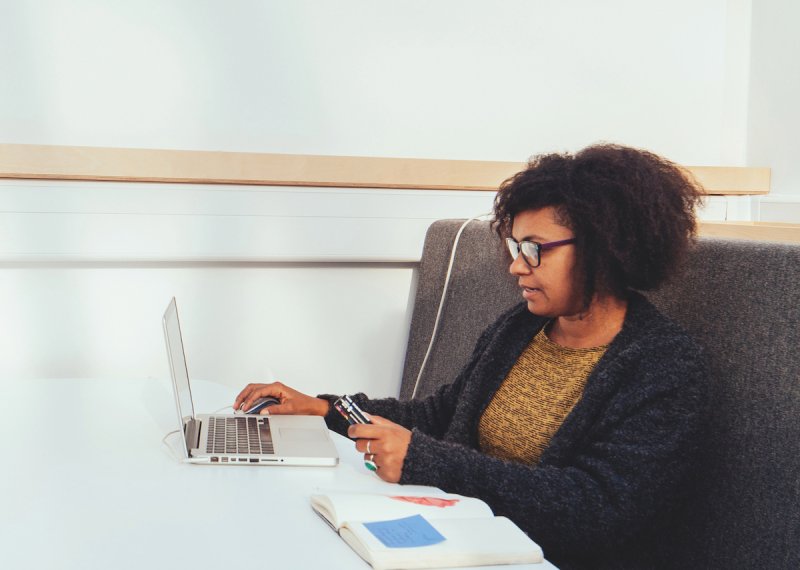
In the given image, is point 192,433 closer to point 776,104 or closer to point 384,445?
point 384,445

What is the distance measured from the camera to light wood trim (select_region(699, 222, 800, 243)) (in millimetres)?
1685

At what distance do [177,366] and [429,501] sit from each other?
516 mm

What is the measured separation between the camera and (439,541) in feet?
3.23

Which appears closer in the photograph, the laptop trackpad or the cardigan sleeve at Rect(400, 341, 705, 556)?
the cardigan sleeve at Rect(400, 341, 705, 556)

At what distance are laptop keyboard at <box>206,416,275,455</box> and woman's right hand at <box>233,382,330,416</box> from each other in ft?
0.20

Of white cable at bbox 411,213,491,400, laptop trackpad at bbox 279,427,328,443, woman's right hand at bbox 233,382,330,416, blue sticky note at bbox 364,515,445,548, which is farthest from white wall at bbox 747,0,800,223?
blue sticky note at bbox 364,515,445,548

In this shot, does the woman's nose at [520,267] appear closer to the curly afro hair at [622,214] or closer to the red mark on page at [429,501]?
the curly afro hair at [622,214]

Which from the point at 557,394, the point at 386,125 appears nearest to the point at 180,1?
the point at 386,125

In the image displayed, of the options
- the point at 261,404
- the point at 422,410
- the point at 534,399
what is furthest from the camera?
the point at 422,410

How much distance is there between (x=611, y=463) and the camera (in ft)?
4.25

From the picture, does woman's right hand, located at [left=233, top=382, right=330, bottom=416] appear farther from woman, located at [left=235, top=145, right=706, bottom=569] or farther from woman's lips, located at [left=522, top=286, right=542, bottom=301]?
woman's lips, located at [left=522, top=286, right=542, bottom=301]

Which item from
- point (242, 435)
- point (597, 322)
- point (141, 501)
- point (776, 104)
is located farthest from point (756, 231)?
point (141, 501)

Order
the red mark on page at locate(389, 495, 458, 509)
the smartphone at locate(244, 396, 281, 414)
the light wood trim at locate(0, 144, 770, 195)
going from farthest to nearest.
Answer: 1. the light wood trim at locate(0, 144, 770, 195)
2. the smartphone at locate(244, 396, 281, 414)
3. the red mark on page at locate(389, 495, 458, 509)

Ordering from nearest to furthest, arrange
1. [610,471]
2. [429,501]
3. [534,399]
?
1. [429,501]
2. [610,471]
3. [534,399]
